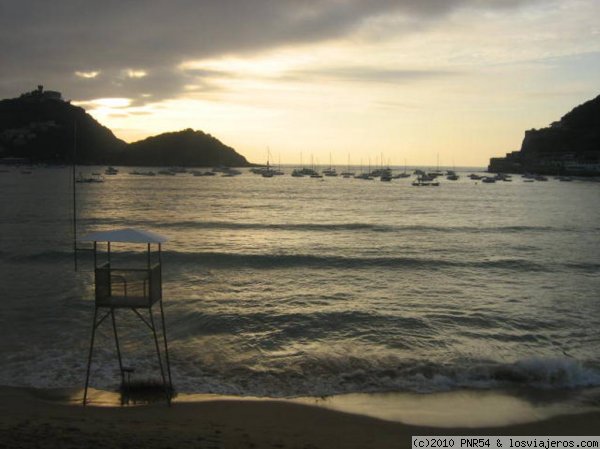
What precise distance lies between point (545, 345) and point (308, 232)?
97.5 feet

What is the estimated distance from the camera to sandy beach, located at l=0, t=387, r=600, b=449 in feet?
27.3

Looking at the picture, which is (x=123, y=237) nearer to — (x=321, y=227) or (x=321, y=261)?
(x=321, y=261)

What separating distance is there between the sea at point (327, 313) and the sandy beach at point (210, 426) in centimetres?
109

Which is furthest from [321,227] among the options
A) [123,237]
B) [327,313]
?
[123,237]

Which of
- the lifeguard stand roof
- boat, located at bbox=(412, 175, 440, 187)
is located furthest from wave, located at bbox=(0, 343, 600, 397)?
boat, located at bbox=(412, 175, 440, 187)

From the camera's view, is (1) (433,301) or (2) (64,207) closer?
(1) (433,301)

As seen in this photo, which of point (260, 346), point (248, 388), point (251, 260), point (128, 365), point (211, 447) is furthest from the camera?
point (251, 260)

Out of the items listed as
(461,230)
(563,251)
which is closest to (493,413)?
(563,251)

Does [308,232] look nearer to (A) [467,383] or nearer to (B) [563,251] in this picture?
(B) [563,251]

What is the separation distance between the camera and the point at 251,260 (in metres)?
30.7

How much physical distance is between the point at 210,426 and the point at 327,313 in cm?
968

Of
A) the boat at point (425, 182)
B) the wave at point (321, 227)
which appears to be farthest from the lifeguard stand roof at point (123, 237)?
the boat at point (425, 182)

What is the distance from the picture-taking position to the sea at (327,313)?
42.5ft

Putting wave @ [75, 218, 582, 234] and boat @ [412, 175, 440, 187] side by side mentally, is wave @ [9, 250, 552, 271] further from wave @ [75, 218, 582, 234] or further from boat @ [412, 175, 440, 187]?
boat @ [412, 175, 440, 187]
